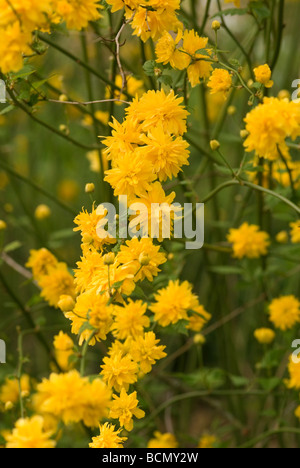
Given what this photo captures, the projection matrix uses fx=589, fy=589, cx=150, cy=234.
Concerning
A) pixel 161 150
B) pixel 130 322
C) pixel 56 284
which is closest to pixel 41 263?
pixel 56 284

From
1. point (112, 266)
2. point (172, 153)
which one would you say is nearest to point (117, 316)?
point (112, 266)

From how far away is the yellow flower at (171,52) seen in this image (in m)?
1.19

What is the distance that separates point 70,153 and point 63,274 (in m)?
1.39

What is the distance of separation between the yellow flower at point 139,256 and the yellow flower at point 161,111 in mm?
221

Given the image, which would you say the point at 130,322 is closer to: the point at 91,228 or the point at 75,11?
the point at 91,228

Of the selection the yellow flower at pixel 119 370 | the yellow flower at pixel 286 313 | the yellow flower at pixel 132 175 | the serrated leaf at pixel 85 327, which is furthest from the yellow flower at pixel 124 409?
the yellow flower at pixel 286 313

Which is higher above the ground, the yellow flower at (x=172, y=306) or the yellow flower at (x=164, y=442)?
the yellow flower at (x=172, y=306)

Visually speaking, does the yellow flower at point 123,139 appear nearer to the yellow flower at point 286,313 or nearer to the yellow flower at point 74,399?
the yellow flower at point 74,399

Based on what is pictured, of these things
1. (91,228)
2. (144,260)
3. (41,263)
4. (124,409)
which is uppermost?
(41,263)

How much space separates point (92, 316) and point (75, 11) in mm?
535

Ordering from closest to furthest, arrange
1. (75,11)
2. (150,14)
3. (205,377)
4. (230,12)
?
(75,11), (150,14), (230,12), (205,377)

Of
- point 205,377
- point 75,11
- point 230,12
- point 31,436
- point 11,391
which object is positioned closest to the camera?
point 31,436

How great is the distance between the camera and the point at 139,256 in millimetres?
1072
